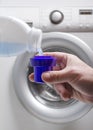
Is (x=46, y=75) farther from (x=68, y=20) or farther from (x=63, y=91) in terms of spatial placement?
(x=68, y=20)

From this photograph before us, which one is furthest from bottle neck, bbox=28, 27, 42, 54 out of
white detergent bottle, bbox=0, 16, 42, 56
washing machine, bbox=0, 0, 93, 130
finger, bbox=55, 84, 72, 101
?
washing machine, bbox=0, 0, 93, 130

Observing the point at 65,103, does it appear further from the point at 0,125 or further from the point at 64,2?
the point at 64,2

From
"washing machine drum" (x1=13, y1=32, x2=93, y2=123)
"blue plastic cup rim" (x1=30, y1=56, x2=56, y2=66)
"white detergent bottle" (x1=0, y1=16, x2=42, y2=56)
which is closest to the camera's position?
"blue plastic cup rim" (x1=30, y1=56, x2=56, y2=66)

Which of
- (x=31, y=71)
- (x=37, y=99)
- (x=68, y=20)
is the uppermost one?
(x=68, y=20)

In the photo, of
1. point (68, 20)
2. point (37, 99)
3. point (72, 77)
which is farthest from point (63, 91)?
point (68, 20)

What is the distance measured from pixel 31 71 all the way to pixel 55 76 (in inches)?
19.8

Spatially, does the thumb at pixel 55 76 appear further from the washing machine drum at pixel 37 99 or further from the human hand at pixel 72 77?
the washing machine drum at pixel 37 99

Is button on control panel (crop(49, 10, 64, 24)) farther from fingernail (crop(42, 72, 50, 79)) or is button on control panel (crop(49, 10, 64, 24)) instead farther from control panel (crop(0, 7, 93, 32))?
fingernail (crop(42, 72, 50, 79))

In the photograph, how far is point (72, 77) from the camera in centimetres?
69

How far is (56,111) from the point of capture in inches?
44.1

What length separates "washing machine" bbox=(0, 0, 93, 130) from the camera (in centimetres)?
111

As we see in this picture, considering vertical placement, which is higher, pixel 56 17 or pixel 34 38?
pixel 56 17

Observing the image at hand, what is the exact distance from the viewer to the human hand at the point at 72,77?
2.16ft

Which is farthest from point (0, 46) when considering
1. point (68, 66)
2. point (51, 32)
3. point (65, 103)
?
point (65, 103)
